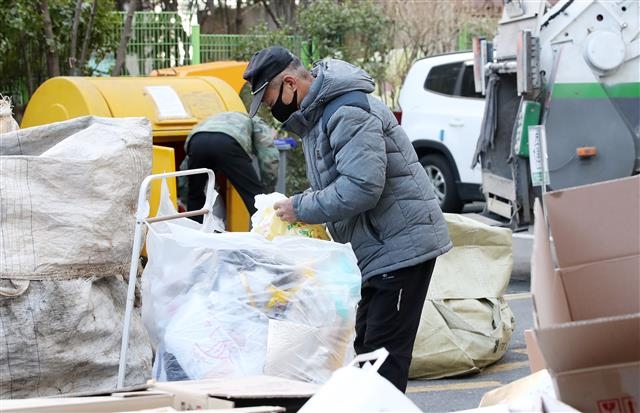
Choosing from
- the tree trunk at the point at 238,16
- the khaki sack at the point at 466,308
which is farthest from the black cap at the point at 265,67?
the tree trunk at the point at 238,16

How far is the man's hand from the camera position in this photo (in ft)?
13.5

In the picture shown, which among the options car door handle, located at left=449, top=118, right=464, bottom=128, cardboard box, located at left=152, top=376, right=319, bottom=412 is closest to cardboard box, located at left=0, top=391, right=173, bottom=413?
cardboard box, located at left=152, top=376, right=319, bottom=412

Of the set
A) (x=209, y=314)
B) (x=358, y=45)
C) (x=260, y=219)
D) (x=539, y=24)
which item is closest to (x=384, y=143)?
(x=260, y=219)

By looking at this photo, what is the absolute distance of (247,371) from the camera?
11.8ft

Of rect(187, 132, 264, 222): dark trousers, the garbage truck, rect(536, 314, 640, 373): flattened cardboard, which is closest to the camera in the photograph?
rect(536, 314, 640, 373): flattened cardboard

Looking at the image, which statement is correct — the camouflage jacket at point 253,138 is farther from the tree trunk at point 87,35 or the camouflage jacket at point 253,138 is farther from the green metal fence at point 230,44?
the green metal fence at point 230,44

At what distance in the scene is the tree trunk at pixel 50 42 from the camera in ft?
33.0

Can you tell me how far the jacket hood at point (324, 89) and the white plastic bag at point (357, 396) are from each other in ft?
6.01

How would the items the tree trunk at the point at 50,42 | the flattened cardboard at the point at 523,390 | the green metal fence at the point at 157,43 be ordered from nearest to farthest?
the flattened cardboard at the point at 523,390, the tree trunk at the point at 50,42, the green metal fence at the point at 157,43

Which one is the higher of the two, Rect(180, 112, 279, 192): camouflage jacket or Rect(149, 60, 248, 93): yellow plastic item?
Rect(149, 60, 248, 93): yellow plastic item

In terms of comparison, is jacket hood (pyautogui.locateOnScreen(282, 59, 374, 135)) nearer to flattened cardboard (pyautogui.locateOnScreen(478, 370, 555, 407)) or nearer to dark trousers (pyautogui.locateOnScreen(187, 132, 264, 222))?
flattened cardboard (pyautogui.locateOnScreen(478, 370, 555, 407))

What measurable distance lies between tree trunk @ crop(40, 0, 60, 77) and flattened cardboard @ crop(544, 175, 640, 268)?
26.4 feet

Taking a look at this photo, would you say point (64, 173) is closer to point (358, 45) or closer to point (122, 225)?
point (122, 225)

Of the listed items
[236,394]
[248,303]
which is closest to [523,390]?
[236,394]
